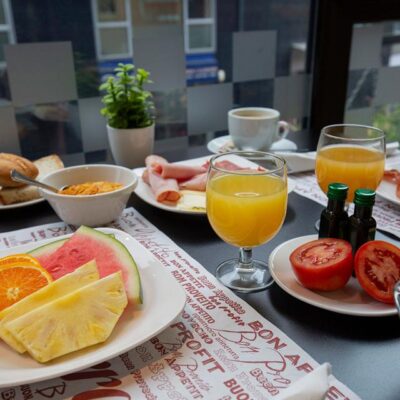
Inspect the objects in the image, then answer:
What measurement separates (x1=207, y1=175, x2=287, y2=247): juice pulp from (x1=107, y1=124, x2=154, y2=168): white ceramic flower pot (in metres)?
0.68

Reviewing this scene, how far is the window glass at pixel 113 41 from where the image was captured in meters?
1.73

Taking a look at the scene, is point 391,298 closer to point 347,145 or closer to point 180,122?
point 347,145

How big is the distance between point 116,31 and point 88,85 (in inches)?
8.9

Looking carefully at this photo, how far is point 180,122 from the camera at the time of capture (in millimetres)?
2047

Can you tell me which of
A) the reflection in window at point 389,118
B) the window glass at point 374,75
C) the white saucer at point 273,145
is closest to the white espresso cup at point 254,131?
the white saucer at point 273,145

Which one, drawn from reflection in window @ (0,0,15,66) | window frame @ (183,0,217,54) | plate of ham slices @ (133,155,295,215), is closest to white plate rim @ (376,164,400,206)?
plate of ham slices @ (133,155,295,215)

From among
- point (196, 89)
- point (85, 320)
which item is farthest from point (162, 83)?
point (85, 320)

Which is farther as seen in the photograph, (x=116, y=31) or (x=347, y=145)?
(x=116, y=31)

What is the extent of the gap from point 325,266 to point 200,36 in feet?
4.75

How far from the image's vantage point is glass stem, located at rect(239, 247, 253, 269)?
0.83 m

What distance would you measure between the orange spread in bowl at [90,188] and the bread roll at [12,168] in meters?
0.15

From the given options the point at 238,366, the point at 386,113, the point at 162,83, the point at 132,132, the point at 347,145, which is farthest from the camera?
the point at 386,113

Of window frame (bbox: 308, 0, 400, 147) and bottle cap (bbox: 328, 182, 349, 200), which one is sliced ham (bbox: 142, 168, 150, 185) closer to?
bottle cap (bbox: 328, 182, 349, 200)

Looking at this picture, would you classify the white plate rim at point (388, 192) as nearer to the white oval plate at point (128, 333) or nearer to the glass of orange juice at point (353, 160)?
the glass of orange juice at point (353, 160)
